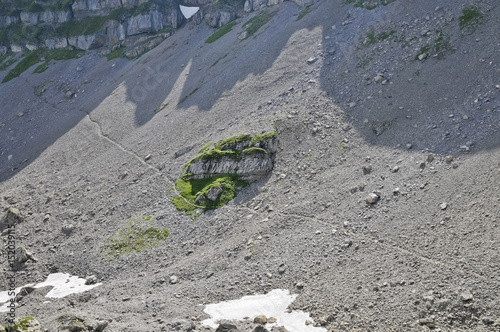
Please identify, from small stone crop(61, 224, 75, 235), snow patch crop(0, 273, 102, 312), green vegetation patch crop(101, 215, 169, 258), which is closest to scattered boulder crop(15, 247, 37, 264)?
snow patch crop(0, 273, 102, 312)

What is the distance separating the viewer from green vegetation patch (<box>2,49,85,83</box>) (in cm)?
10406

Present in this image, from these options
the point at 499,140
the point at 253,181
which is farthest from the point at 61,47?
the point at 499,140

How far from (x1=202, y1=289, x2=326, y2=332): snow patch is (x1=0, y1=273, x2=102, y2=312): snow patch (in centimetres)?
1399

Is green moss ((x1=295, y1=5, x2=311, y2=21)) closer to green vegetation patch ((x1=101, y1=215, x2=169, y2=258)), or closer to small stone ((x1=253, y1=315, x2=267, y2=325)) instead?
green vegetation patch ((x1=101, y1=215, x2=169, y2=258))

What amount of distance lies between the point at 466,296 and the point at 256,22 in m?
72.1

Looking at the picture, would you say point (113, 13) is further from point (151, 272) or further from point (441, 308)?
point (441, 308)

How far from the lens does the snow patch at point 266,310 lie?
80.4 feet

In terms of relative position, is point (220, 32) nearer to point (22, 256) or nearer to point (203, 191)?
point (203, 191)

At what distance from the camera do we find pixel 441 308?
72.8 ft

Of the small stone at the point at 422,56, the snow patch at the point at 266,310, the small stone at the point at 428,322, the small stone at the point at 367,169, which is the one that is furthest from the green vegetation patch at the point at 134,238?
the small stone at the point at 422,56

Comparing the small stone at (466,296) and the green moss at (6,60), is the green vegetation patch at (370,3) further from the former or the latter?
the green moss at (6,60)

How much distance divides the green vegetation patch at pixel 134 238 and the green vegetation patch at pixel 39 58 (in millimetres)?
79223

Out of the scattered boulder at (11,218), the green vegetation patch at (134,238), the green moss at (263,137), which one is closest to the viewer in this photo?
the green vegetation patch at (134,238)

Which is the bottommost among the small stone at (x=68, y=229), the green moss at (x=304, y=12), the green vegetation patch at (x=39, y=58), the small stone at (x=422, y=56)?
the small stone at (x=422, y=56)
